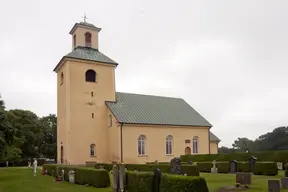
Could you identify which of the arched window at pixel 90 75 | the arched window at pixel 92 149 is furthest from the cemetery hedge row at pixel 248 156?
the arched window at pixel 90 75

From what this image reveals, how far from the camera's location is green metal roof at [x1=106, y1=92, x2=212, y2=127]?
3497 cm

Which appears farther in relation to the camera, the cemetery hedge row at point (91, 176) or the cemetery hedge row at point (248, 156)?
the cemetery hedge row at point (248, 156)

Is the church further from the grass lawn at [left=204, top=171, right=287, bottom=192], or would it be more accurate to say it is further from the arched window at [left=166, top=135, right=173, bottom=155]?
the grass lawn at [left=204, top=171, right=287, bottom=192]

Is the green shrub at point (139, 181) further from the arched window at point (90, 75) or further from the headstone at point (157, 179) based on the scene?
the arched window at point (90, 75)

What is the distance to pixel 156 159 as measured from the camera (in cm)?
3547

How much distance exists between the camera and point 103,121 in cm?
3500

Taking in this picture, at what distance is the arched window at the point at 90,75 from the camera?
3506cm

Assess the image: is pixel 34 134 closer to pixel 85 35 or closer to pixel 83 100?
pixel 83 100

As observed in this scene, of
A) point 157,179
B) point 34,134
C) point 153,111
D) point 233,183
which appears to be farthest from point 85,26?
point 157,179

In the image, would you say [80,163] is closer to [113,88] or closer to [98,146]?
[98,146]

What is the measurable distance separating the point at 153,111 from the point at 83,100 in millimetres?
8517

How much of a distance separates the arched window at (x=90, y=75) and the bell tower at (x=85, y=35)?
3.54 meters

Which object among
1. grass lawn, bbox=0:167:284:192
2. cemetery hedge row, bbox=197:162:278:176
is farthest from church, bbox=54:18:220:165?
grass lawn, bbox=0:167:284:192

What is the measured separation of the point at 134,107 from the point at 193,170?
59.2ft
